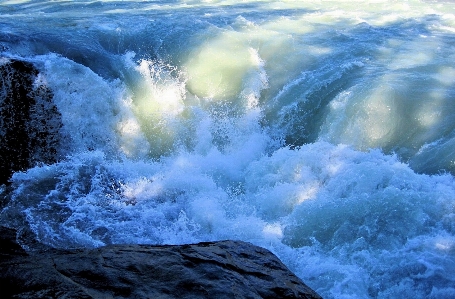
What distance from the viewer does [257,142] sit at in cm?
668

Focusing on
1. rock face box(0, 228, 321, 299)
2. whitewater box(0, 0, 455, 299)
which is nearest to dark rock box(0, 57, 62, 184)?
whitewater box(0, 0, 455, 299)

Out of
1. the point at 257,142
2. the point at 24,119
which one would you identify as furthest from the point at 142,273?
the point at 24,119

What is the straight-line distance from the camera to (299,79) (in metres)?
7.38

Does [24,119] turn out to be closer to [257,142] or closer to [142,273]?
[257,142]

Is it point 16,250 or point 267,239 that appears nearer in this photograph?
point 16,250

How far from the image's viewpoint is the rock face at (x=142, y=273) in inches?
96.4

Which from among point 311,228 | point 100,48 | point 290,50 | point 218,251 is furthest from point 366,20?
point 218,251

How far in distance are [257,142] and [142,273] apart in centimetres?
421

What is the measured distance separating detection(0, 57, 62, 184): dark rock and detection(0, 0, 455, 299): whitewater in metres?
0.17

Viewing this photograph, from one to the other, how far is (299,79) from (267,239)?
3.61m

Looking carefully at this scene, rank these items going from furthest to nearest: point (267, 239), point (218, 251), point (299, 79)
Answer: point (299, 79), point (267, 239), point (218, 251)

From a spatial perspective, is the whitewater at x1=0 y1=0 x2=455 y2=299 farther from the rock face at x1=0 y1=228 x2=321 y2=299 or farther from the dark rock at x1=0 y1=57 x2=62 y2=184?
the rock face at x1=0 y1=228 x2=321 y2=299

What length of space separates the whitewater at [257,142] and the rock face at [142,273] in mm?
1327

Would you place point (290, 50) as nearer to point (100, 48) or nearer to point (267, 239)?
point (100, 48)
